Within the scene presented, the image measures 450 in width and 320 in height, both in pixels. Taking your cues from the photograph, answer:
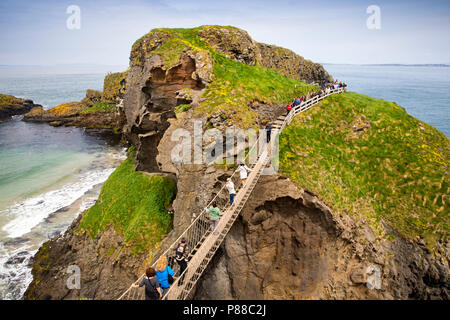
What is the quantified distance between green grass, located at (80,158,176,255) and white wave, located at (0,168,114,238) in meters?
8.05

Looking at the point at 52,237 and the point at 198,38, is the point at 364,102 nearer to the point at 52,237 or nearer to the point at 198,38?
the point at 198,38

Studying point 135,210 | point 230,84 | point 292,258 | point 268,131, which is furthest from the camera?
point 135,210

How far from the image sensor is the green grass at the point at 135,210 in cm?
2164

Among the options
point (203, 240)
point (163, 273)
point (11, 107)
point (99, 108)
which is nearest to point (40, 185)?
point (203, 240)

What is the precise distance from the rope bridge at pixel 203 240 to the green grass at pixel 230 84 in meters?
3.58

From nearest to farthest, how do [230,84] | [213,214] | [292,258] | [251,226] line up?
[213,214], [251,226], [292,258], [230,84]

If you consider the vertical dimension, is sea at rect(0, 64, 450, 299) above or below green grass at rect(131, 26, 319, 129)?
below

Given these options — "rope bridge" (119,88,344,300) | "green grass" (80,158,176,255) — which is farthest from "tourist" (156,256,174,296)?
"green grass" (80,158,176,255)

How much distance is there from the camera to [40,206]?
108 feet

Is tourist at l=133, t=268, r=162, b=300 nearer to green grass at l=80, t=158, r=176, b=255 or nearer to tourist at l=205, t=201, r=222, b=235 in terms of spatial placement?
tourist at l=205, t=201, r=222, b=235

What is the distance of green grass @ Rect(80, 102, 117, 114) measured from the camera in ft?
249

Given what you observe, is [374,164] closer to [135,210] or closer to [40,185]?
[135,210]

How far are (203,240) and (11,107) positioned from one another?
97373 millimetres

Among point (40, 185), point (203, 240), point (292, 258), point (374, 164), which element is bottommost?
point (40, 185)
